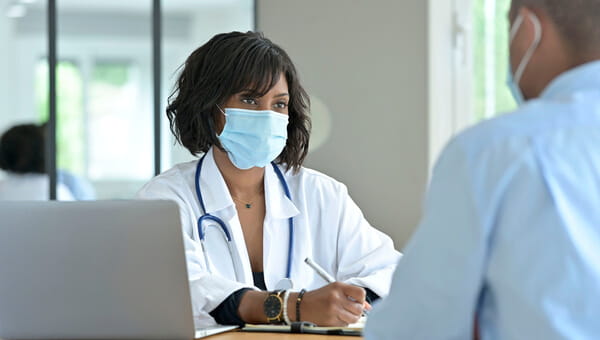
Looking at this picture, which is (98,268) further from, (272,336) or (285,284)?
(285,284)

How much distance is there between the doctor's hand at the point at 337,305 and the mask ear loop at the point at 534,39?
72cm

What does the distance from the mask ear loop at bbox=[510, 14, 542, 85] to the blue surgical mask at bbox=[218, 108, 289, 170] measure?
46.1 inches

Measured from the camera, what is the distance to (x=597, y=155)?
0.93m

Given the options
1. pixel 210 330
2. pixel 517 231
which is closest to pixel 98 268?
pixel 210 330

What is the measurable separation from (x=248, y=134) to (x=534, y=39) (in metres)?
1.25

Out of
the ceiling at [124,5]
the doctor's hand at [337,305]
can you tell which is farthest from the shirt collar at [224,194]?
the ceiling at [124,5]

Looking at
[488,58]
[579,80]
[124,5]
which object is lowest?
[579,80]

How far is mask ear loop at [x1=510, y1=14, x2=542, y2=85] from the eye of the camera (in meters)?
1.06

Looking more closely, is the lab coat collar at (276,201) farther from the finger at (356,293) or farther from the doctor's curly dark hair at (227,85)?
the finger at (356,293)

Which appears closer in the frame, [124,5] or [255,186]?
[255,186]

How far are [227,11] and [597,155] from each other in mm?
4485

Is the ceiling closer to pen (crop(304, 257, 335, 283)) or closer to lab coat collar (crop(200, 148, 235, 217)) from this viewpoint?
lab coat collar (crop(200, 148, 235, 217))

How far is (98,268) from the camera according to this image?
1458 millimetres

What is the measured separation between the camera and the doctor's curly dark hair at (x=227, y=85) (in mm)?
2203
